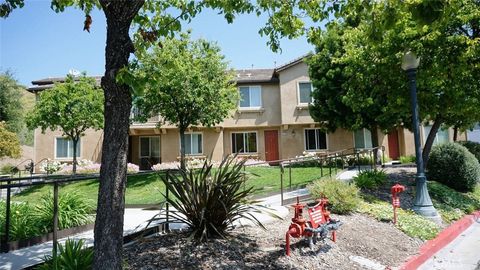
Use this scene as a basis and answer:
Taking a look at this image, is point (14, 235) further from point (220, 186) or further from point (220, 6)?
point (220, 6)

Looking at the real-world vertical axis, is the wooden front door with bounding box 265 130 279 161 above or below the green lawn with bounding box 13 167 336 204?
Answer: above

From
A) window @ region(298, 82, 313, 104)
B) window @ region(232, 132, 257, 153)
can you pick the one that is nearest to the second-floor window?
window @ region(232, 132, 257, 153)

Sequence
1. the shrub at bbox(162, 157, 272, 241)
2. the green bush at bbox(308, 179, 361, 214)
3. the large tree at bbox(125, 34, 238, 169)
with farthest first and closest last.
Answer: the large tree at bbox(125, 34, 238, 169), the green bush at bbox(308, 179, 361, 214), the shrub at bbox(162, 157, 272, 241)

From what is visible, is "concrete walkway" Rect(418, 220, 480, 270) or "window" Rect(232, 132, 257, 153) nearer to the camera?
"concrete walkway" Rect(418, 220, 480, 270)

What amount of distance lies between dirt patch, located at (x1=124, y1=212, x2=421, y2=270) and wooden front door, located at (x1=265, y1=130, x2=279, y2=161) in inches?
781

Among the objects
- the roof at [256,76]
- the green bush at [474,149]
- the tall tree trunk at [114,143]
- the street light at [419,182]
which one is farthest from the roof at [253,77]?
the tall tree trunk at [114,143]

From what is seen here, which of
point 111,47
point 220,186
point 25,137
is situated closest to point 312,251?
point 220,186

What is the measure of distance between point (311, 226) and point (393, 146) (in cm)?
2345

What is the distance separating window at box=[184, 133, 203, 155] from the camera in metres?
27.4

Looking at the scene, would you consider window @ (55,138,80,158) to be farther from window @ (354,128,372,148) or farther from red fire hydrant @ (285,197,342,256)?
red fire hydrant @ (285,197,342,256)

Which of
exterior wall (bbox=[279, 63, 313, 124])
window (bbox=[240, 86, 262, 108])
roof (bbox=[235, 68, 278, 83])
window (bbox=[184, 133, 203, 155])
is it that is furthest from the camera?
window (bbox=[184, 133, 203, 155])

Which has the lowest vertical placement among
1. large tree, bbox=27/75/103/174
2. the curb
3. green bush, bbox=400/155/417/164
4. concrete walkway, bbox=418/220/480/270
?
concrete walkway, bbox=418/220/480/270

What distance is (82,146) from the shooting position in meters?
27.3

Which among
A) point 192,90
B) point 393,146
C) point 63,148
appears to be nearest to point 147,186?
point 192,90
